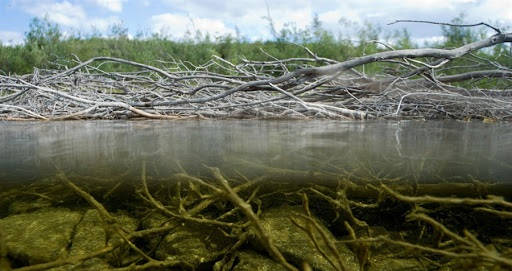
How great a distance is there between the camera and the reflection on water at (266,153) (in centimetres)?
122

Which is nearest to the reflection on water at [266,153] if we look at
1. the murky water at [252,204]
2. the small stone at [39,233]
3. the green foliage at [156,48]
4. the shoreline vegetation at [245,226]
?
the murky water at [252,204]

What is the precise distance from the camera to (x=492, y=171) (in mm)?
1224

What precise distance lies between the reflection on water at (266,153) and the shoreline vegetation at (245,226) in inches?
5.4

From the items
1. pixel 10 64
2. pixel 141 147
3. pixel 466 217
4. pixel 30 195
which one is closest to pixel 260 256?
pixel 466 217

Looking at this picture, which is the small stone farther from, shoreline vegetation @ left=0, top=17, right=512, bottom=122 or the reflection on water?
shoreline vegetation @ left=0, top=17, right=512, bottom=122

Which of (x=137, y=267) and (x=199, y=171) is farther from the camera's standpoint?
(x=199, y=171)

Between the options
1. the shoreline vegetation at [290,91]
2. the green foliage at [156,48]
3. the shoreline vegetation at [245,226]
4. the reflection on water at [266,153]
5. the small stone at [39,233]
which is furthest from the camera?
the green foliage at [156,48]

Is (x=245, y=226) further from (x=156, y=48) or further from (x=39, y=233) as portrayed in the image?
(x=156, y=48)

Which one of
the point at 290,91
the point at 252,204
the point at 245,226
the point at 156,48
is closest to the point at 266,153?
the point at 252,204

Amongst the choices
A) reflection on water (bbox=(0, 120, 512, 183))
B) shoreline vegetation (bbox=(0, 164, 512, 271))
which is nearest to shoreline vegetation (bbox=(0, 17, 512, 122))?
reflection on water (bbox=(0, 120, 512, 183))

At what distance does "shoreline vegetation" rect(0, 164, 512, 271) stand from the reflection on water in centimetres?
14

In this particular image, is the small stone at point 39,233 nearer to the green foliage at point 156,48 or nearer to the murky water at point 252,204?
the murky water at point 252,204

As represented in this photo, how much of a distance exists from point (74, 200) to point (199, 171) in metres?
0.35

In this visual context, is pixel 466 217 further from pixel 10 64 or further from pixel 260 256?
pixel 10 64
